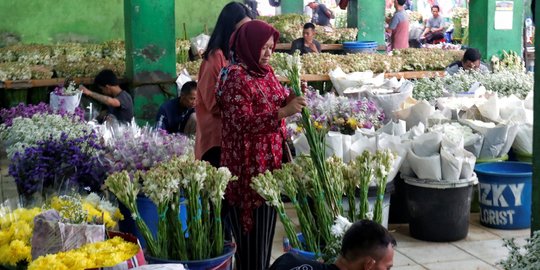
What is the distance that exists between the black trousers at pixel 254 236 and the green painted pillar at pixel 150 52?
4.18m

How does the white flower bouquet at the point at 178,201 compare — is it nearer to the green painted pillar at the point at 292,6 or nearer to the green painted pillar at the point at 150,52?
the green painted pillar at the point at 150,52

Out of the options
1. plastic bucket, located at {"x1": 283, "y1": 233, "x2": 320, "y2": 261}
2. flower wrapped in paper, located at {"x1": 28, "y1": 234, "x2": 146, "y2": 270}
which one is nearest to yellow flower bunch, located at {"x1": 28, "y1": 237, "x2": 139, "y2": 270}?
flower wrapped in paper, located at {"x1": 28, "y1": 234, "x2": 146, "y2": 270}

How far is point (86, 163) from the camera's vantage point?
18.2ft

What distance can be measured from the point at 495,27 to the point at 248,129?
8279 millimetres

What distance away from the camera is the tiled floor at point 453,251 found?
5828 mm

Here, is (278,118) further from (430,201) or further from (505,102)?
(505,102)

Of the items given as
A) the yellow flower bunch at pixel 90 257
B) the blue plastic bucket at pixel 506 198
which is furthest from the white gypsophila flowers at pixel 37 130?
the blue plastic bucket at pixel 506 198

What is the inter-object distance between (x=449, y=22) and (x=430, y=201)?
17.3 meters

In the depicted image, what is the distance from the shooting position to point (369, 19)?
549 inches

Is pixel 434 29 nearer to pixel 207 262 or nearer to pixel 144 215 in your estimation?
pixel 144 215

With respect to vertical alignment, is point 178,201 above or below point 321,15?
below

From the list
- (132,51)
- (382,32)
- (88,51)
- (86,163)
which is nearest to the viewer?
(86,163)

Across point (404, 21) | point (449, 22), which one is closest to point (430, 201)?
point (404, 21)

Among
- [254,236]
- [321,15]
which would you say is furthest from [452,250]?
[321,15]
